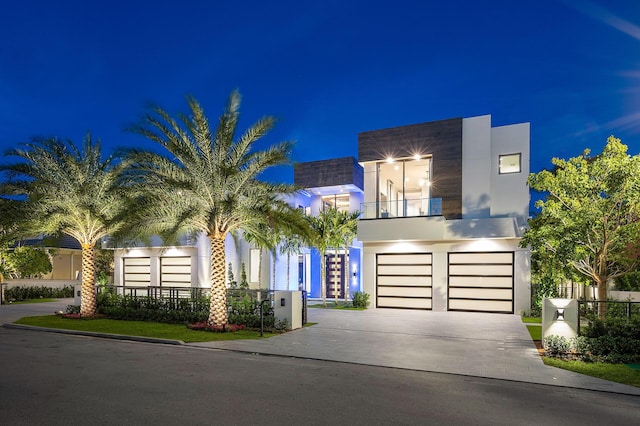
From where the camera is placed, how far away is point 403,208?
19656mm

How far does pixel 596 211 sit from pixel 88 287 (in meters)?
18.7

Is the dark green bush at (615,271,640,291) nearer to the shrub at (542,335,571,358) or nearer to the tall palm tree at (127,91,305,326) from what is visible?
the shrub at (542,335,571,358)

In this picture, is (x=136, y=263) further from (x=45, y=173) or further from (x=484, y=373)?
(x=484, y=373)

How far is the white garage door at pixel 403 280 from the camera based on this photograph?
66.1 ft

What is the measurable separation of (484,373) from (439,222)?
35.7 ft

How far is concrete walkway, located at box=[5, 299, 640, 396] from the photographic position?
8539 mm

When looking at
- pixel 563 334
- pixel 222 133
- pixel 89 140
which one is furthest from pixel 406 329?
pixel 89 140

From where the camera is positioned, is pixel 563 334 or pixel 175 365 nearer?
pixel 175 365

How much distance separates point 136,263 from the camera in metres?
30.3

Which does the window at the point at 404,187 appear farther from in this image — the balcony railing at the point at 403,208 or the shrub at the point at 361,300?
the shrub at the point at 361,300

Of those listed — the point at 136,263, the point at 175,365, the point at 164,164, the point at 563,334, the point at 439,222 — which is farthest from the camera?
the point at 136,263

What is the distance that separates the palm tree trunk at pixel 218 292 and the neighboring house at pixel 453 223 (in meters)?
8.37

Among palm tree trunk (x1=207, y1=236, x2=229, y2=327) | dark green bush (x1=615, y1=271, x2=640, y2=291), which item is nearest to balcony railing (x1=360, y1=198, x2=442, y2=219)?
dark green bush (x1=615, y1=271, x2=640, y2=291)

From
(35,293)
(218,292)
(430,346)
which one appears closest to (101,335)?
(218,292)
